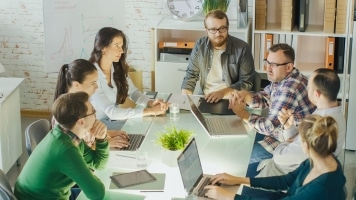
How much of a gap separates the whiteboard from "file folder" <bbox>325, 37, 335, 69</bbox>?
6.09 feet

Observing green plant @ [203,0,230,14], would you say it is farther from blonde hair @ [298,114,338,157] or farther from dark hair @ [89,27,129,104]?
blonde hair @ [298,114,338,157]

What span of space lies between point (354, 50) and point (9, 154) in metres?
2.79

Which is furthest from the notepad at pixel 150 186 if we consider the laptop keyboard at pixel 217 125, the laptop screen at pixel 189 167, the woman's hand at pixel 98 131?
the laptop keyboard at pixel 217 125

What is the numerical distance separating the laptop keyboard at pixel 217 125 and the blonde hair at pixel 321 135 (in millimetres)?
1068

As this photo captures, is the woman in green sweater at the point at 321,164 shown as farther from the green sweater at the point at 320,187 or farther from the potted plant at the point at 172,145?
the potted plant at the point at 172,145

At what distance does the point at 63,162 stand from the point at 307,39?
3.12 metres

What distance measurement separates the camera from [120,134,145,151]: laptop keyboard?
354cm

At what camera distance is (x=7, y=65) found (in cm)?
601

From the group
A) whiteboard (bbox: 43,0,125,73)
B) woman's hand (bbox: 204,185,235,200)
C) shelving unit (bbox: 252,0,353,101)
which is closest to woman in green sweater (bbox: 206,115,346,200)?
woman's hand (bbox: 204,185,235,200)

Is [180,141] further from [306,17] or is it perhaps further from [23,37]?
[23,37]

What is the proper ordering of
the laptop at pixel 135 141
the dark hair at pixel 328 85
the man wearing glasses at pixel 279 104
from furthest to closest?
A: the man wearing glasses at pixel 279 104, the laptop at pixel 135 141, the dark hair at pixel 328 85

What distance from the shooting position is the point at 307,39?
17.7ft

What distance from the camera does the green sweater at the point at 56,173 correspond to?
9.46 ft

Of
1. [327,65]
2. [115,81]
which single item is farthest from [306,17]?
[115,81]
